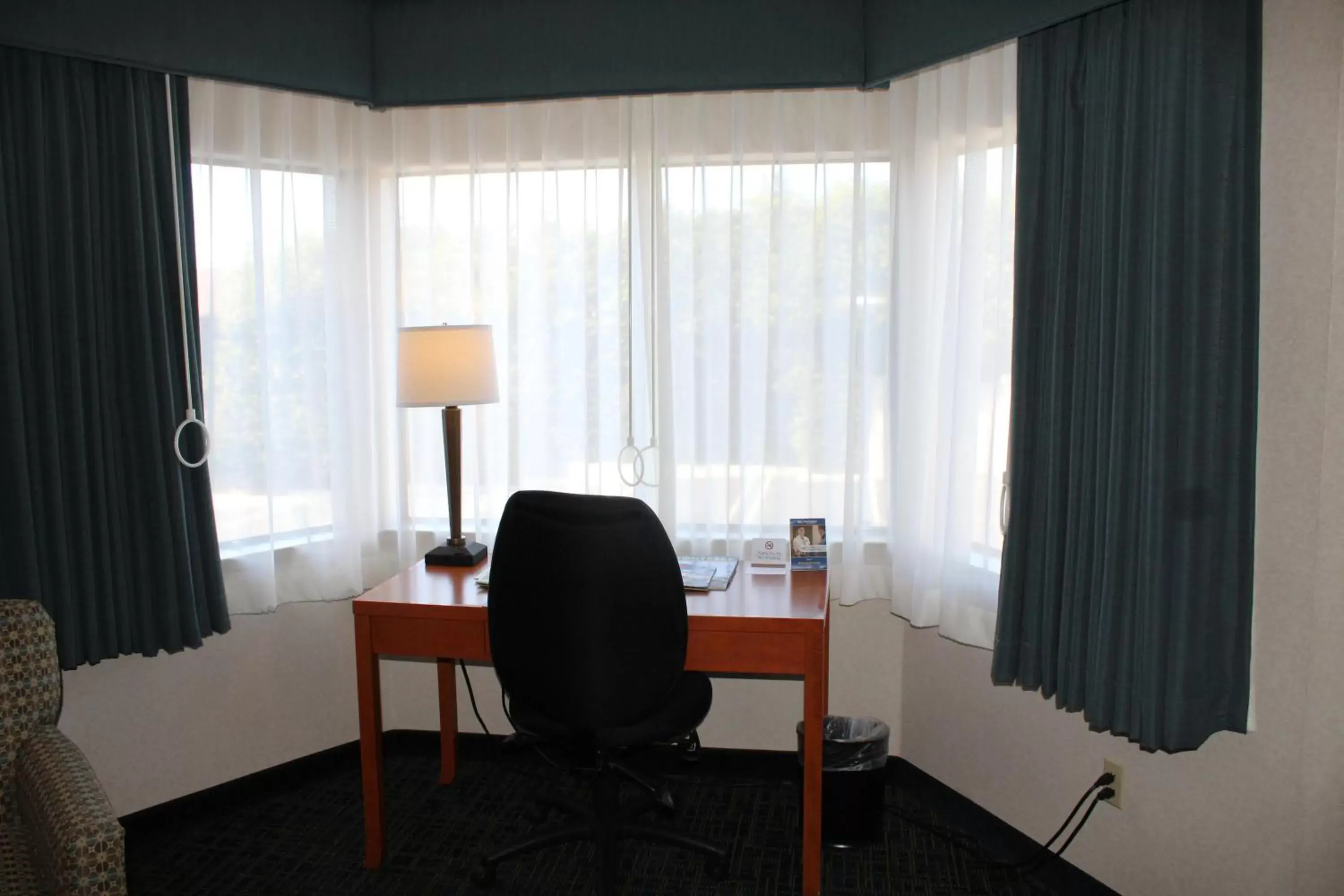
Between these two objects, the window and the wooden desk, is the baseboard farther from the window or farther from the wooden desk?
the window

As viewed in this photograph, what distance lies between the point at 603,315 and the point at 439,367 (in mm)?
553

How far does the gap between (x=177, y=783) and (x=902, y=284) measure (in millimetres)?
2575

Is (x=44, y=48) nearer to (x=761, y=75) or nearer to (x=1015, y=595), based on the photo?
(x=761, y=75)

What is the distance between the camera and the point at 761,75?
2.74 m

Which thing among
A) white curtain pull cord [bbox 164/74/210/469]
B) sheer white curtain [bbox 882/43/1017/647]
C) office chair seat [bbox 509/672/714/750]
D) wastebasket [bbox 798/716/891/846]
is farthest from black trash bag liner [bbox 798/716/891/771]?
white curtain pull cord [bbox 164/74/210/469]

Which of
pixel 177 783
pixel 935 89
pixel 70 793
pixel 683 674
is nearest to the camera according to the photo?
pixel 70 793

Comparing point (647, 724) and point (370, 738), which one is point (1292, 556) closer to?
point (647, 724)

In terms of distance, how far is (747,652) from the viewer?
232 cm

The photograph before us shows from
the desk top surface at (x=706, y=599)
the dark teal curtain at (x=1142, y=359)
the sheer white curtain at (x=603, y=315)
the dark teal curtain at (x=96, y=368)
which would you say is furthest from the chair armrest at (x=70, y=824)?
the dark teal curtain at (x=1142, y=359)

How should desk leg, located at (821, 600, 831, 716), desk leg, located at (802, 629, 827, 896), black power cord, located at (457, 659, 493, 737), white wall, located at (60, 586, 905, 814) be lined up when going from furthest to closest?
black power cord, located at (457, 659, 493, 737) → white wall, located at (60, 586, 905, 814) → desk leg, located at (821, 600, 831, 716) → desk leg, located at (802, 629, 827, 896)

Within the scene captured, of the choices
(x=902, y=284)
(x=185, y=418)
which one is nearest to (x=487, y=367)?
(x=185, y=418)

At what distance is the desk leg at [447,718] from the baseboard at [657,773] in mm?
151

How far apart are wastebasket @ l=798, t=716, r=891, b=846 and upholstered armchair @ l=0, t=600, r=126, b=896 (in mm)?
1687

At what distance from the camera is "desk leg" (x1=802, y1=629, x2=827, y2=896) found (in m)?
2.28
